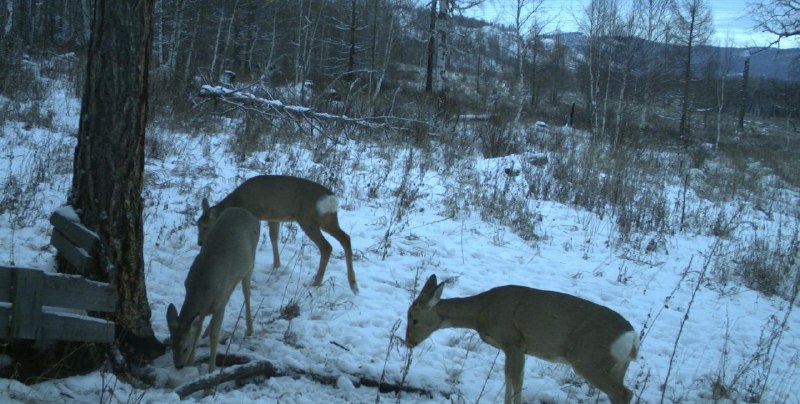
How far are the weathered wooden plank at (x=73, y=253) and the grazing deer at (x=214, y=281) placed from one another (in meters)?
0.60

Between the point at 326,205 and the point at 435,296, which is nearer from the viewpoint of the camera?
the point at 435,296

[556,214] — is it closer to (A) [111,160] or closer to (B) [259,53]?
(A) [111,160]

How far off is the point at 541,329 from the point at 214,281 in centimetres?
230

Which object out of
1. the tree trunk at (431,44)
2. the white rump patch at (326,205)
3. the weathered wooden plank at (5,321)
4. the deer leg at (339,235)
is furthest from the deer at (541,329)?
Result: the tree trunk at (431,44)

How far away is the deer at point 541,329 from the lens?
3.95m

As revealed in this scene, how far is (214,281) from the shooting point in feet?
13.7

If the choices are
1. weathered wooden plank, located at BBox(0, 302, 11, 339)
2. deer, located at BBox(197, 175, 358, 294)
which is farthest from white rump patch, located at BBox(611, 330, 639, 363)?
weathered wooden plank, located at BBox(0, 302, 11, 339)

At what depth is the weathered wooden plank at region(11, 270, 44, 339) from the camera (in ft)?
11.2

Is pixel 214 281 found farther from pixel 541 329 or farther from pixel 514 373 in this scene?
pixel 541 329

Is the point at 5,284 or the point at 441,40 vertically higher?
the point at 441,40

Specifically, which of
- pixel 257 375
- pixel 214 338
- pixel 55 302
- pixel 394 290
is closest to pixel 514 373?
pixel 257 375

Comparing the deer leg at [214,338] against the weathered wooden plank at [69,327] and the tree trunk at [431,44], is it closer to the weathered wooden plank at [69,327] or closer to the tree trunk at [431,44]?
the weathered wooden plank at [69,327]

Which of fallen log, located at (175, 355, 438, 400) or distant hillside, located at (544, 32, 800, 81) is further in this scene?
distant hillside, located at (544, 32, 800, 81)

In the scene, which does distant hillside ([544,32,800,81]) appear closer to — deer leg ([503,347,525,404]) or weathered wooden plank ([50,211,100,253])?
deer leg ([503,347,525,404])
